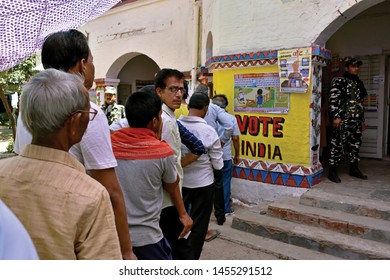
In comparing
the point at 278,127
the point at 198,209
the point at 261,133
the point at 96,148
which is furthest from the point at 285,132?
the point at 96,148

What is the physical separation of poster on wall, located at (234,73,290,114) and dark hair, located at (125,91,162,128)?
3.25 metres

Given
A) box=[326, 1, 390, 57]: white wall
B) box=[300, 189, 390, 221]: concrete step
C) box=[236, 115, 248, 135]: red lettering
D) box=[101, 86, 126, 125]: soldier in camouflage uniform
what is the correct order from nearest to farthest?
box=[300, 189, 390, 221]: concrete step
box=[236, 115, 248, 135]: red lettering
box=[101, 86, 126, 125]: soldier in camouflage uniform
box=[326, 1, 390, 57]: white wall

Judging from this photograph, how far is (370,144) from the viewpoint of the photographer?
6527 mm

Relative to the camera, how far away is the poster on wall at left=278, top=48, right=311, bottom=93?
4.63 meters

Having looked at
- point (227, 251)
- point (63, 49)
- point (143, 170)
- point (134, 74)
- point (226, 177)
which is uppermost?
point (134, 74)

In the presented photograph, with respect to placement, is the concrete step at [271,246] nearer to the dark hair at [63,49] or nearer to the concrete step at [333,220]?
the concrete step at [333,220]

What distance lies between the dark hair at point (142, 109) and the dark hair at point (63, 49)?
1.45ft

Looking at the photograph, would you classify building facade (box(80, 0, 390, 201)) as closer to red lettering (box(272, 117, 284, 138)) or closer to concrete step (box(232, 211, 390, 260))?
red lettering (box(272, 117, 284, 138))

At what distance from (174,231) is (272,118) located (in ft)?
10.1

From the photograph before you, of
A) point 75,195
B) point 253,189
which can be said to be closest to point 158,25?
point 253,189

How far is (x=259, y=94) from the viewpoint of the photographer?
514cm

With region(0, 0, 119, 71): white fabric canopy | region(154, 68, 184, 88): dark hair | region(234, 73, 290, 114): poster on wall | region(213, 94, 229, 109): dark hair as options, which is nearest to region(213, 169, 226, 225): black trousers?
region(213, 94, 229, 109): dark hair

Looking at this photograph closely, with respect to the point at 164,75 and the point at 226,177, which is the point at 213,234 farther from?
the point at 164,75

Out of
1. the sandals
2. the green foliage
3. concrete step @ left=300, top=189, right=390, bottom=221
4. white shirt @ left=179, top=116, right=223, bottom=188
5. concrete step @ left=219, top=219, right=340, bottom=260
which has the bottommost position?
the sandals
